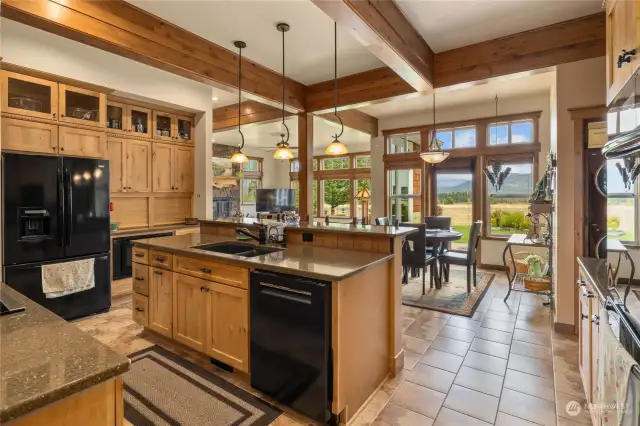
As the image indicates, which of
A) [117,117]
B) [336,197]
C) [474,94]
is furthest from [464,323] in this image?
[336,197]

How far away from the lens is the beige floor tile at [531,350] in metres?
2.83

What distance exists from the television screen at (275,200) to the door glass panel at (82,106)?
5861 millimetres

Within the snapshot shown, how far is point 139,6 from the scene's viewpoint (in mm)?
2748

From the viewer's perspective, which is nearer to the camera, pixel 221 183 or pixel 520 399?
pixel 520 399

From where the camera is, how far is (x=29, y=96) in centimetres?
344

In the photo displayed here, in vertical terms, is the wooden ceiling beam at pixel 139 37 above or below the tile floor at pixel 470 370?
above

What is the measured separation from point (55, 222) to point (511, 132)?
22.9ft

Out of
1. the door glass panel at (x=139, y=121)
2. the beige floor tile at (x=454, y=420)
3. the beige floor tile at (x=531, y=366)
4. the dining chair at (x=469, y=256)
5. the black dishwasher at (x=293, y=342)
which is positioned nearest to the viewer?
the black dishwasher at (x=293, y=342)

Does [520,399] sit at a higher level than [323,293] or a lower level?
lower

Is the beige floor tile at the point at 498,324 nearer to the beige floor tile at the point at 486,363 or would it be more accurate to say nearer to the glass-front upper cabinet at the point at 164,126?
the beige floor tile at the point at 486,363

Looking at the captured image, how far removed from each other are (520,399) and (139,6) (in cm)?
423

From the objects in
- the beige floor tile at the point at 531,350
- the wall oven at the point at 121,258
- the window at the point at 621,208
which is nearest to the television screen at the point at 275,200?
the wall oven at the point at 121,258

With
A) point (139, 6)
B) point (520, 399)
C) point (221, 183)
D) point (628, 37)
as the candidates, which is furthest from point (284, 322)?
point (221, 183)

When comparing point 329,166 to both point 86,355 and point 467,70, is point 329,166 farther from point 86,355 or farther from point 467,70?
point 86,355
